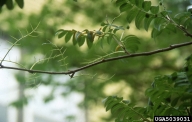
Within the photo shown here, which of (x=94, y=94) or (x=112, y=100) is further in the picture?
(x=94, y=94)

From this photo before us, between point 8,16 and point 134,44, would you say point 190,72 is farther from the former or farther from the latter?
point 8,16

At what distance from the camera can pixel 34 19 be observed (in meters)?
1.70

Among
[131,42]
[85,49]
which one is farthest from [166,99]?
[85,49]

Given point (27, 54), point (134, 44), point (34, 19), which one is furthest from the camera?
point (27, 54)

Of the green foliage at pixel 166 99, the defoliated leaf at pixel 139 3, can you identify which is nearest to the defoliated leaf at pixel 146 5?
the defoliated leaf at pixel 139 3

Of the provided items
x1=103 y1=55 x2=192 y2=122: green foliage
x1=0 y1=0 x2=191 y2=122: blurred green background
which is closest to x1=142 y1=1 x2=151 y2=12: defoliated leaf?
x1=103 y1=55 x2=192 y2=122: green foliage

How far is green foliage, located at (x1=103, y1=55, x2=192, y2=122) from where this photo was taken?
1.79ft

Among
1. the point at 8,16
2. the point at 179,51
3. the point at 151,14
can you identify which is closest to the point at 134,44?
the point at 151,14

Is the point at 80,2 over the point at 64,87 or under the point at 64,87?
over

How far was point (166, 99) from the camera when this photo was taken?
23.1 inches

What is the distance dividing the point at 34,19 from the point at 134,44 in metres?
1.12

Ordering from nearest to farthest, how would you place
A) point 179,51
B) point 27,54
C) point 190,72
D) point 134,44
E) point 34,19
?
point 190,72, point 134,44, point 34,19, point 27,54, point 179,51

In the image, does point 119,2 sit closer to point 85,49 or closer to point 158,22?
point 158,22

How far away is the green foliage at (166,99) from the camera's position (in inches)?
21.5
